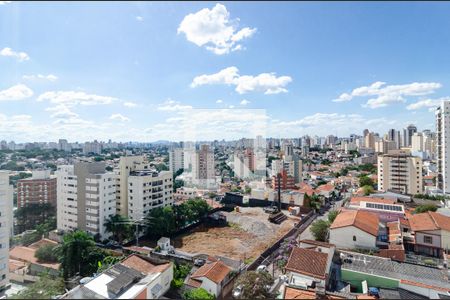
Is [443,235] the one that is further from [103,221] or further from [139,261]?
[103,221]

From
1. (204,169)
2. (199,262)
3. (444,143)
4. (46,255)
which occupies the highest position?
(444,143)

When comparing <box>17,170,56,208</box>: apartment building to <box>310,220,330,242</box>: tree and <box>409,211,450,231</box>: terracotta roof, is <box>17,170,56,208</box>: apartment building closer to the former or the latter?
<box>310,220,330,242</box>: tree

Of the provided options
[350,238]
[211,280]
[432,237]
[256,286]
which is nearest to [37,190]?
[211,280]

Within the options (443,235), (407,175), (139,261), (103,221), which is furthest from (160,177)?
(407,175)

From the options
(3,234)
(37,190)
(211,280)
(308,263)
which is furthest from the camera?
(37,190)

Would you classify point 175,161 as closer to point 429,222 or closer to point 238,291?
point 429,222

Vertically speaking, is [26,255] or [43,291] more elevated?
[43,291]

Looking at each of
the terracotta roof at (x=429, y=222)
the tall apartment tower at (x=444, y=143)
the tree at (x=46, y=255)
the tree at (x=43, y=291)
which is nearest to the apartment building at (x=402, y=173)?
the tall apartment tower at (x=444, y=143)
